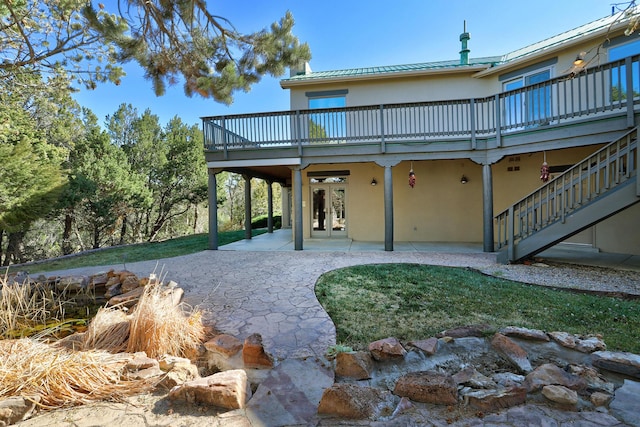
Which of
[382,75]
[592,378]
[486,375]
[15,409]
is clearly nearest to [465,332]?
[486,375]

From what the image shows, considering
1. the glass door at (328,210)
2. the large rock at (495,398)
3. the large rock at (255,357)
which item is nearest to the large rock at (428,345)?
the large rock at (495,398)

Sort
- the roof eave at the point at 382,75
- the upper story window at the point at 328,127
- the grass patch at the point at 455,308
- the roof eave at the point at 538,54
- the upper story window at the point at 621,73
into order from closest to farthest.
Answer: the grass patch at the point at 455,308 < the upper story window at the point at 621,73 < the roof eave at the point at 538,54 < the upper story window at the point at 328,127 < the roof eave at the point at 382,75

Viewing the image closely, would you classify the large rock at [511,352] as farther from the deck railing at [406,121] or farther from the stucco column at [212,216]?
the stucco column at [212,216]

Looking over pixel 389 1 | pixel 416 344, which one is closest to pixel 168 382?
pixel 416 344

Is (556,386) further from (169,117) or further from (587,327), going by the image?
(169,117)

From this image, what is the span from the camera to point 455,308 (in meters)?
4.02

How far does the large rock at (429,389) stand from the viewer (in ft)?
6.98

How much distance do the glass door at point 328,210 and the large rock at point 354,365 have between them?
8.67 m

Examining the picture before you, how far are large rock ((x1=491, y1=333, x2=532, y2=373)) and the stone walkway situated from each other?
0.60 m

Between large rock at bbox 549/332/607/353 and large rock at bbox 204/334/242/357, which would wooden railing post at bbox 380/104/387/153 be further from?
large rock at bbox 204/334/242/357

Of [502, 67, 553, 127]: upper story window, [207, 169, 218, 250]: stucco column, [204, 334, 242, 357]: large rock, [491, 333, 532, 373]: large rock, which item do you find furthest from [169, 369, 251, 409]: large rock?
[502, 67, 553, 127]: upper story window

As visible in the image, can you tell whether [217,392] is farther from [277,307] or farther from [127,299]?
[127,299]

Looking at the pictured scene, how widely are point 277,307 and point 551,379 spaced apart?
3.02 meters

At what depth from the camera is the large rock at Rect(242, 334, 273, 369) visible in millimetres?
2650
